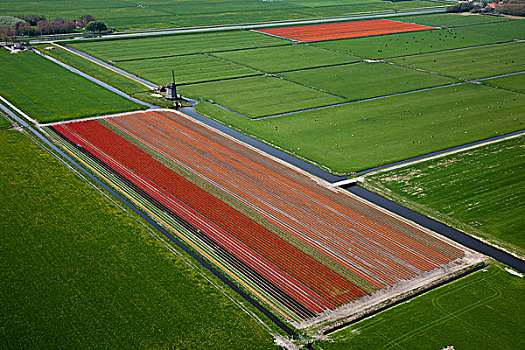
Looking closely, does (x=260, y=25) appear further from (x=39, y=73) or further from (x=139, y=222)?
(x=139, y=222)

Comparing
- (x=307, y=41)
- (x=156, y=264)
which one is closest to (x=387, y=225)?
(x=156, y=264)

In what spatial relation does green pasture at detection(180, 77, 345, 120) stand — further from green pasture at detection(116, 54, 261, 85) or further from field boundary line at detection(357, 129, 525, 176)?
field boundary line at detection(357, 129, 525, 176)

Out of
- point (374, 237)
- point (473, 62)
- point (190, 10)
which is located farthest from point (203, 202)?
→ point (190, 10)

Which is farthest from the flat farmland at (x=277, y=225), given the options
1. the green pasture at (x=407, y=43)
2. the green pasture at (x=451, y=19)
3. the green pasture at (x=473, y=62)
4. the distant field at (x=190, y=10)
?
the green pasture at (x=451, y=19)

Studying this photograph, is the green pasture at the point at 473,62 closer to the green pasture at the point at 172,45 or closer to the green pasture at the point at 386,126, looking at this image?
the green pasture at the point at 386,126

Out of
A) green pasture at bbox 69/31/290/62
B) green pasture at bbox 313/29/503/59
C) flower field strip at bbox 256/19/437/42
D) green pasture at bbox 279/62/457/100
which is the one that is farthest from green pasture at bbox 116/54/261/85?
flower field strip at bbox 256/19/437/42

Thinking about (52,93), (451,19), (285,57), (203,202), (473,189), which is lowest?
(203,202)

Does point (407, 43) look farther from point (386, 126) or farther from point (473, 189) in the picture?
point (473, 189)
